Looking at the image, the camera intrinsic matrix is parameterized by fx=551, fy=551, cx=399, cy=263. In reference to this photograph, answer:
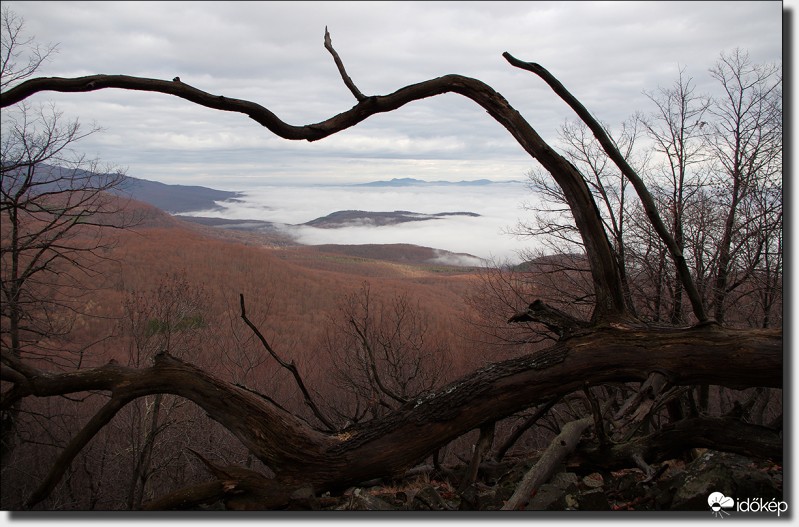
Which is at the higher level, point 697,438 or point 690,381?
point 690,381

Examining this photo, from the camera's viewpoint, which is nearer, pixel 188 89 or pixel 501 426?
pixel 188 89

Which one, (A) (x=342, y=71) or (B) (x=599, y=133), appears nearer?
(A) (x=342, y=71)

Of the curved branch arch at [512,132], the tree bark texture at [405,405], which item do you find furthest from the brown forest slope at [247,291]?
the curved branch arch at [512,132]

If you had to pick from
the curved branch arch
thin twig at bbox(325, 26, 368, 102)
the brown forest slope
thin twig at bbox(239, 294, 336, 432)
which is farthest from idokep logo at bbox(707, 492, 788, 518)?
the brown forest slope

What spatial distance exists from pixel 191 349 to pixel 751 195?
565 inches

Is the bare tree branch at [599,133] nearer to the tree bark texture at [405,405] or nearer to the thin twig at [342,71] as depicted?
the tree bark texture at [405,405]

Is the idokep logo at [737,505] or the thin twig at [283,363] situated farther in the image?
the thin twig at [283,363]

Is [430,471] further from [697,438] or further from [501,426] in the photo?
[501,426]

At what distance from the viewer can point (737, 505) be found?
324 centimetres

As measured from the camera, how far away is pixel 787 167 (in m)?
3.76

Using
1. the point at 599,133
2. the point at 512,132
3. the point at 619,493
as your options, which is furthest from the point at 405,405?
the point at 599,133

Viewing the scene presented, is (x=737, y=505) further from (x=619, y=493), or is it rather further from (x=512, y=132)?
(x=512, y=132)

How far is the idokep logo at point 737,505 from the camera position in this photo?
3.22 metres

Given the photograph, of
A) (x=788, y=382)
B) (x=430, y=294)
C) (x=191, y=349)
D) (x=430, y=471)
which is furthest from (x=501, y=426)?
(x=430, y=294)
